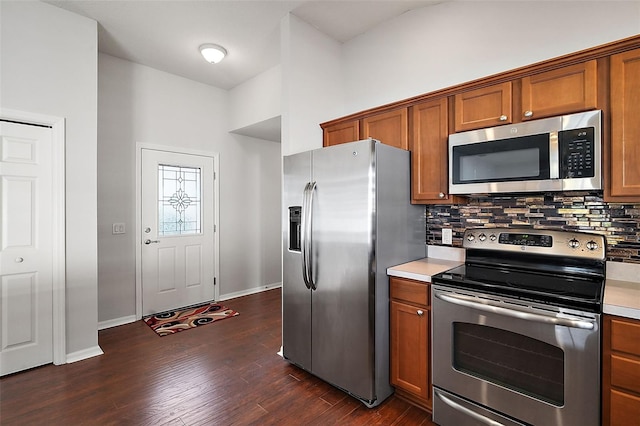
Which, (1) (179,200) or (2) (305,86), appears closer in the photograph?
(2) (305,86)

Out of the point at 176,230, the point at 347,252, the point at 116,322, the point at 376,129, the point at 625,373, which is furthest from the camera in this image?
the point at 176,230

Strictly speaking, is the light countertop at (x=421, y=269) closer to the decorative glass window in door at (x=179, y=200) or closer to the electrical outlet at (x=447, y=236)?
the electrical outlet at (x=447, y=236)

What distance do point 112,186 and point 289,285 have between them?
2499 mm

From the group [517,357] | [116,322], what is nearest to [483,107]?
[517,357]

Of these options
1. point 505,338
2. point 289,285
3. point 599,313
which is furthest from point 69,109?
point 599,313

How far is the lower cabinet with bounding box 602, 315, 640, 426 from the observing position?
133 cm

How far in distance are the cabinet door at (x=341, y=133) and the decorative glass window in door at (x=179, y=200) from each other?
2.11 meters

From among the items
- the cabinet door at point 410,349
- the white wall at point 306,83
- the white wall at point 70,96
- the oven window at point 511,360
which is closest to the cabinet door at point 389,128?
the white wall at point 306,83

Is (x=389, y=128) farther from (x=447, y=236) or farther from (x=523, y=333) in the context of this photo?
(x=523, y=333)

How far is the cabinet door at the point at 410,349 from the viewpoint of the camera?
198cm

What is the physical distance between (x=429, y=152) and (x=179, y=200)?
126 inches

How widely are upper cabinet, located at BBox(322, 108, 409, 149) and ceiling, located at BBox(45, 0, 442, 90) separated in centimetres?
98

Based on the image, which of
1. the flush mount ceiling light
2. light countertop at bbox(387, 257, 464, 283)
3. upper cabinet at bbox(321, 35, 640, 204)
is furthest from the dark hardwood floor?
the flush mount ceiling light

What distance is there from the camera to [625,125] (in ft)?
5.30
